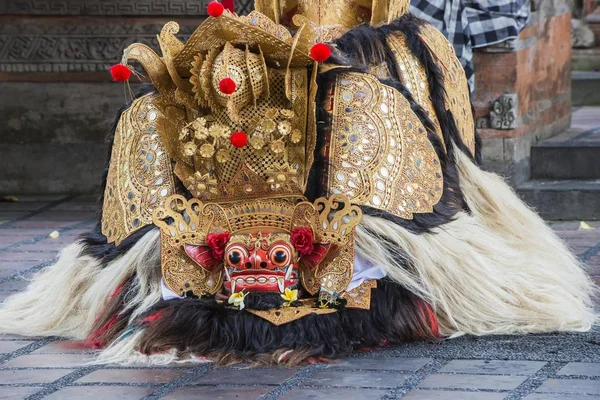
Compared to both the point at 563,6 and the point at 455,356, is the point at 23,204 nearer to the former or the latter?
the point at 563,6

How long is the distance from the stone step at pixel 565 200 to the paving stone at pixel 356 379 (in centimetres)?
273

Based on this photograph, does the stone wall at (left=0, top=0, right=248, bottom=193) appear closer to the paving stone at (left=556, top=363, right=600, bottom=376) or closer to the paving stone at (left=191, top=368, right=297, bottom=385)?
the paving stone at (left=191, top=368, right=297, bottom=385)

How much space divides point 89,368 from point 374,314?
83cm

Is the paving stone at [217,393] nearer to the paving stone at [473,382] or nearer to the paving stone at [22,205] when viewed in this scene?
the paving stone at [473,382]

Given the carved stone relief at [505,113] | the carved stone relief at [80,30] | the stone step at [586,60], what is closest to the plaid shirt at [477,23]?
the carved stone relief at [505,113]

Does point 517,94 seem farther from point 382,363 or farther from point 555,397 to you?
point 555,397

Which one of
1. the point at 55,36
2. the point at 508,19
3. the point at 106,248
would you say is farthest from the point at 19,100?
the point at 106,248

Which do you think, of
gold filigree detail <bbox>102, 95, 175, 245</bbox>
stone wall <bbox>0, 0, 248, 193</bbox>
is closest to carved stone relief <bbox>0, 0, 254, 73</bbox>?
stone wall <bbox>0, 0, 248, 193</bbox>

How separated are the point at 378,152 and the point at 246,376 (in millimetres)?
845

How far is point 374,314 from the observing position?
3.89 metres

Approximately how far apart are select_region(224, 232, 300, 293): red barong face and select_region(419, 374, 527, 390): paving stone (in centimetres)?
54

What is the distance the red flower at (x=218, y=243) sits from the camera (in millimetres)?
3877

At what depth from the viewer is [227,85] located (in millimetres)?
3750

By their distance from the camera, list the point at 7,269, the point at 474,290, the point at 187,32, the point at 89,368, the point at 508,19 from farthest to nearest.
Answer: the point at 187,32
the point at 508,19
the point at 7,269
the point at 474,290
the point at 89,368
